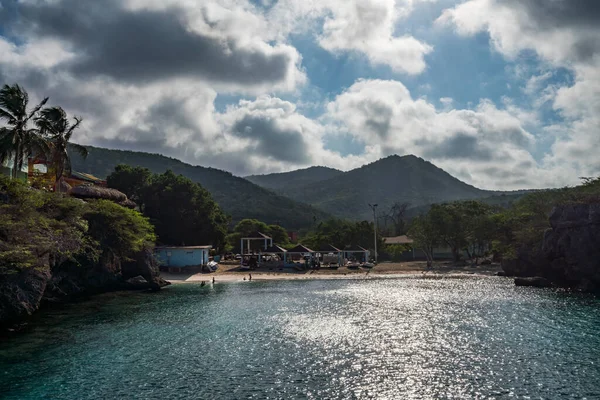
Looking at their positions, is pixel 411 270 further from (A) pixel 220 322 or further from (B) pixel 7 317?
(B) pixel 7 317

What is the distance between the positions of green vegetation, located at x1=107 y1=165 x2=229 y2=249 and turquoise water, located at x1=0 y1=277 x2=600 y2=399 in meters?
31.9

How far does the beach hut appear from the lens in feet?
213

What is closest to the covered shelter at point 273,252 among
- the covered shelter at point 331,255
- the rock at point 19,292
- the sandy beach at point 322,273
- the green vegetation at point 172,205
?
the sandy beach at point 322,273

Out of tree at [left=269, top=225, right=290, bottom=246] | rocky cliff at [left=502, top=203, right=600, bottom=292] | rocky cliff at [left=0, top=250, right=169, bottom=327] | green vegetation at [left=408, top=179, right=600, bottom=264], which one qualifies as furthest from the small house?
rocky cliff at [left=502, top=203, right=600, bottom=292]

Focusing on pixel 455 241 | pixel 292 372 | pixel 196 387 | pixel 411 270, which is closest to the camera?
pixel 196 387

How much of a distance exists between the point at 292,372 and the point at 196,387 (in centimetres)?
428

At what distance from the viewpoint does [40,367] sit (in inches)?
808

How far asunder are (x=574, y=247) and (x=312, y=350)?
37952mm

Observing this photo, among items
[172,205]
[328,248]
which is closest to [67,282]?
[172,205]

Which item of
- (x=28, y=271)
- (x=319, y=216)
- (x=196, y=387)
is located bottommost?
(x=196, y=387)

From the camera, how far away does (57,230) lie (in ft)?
105

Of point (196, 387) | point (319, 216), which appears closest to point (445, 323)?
point (196, 387)

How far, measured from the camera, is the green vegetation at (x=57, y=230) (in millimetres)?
26328

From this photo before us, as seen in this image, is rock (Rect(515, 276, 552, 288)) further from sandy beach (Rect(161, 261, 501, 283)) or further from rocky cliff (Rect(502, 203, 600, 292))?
sandy beach (Rect(161, 261, 501, 283))
